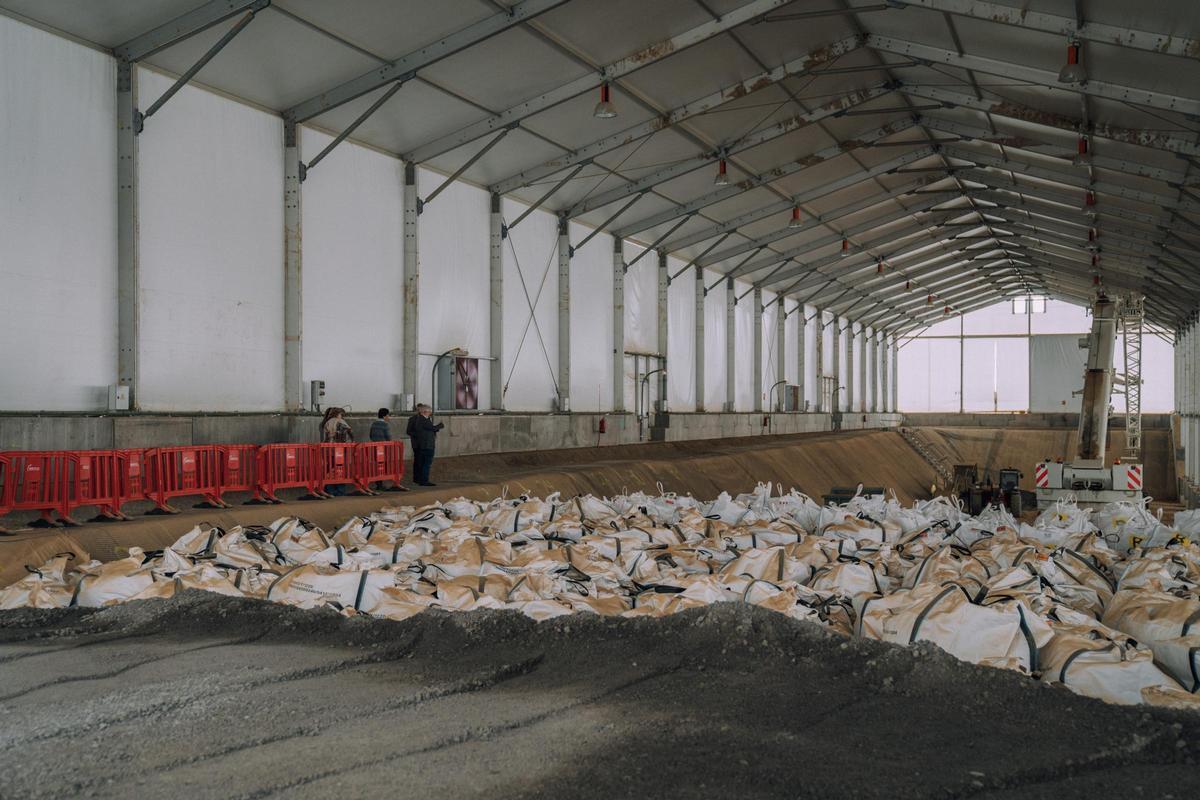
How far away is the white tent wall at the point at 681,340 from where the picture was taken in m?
30.3

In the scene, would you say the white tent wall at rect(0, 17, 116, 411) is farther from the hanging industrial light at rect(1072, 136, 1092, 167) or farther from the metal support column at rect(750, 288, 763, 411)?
the metal support column at rect(750, 288, 763, 411)

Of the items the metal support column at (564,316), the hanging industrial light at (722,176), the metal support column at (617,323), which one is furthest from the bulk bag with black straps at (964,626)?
the metal support column at (617,323)

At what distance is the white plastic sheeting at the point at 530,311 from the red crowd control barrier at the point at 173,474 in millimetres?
6888

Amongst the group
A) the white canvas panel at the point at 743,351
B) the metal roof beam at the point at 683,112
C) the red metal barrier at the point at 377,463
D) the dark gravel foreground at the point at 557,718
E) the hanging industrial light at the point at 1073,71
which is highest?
the metal roof beam at the point at 683,112

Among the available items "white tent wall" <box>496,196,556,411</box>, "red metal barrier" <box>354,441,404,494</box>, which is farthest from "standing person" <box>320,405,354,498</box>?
"white tent wall" <box>496,196,556,411</box>

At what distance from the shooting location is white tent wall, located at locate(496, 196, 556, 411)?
22.1 m

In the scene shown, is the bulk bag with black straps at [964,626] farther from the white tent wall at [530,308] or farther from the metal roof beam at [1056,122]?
the white tent wall at [530,308]

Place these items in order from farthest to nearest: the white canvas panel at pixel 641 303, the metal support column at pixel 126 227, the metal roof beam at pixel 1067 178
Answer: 1. the white canvas panel at pixel 641 303
2. the metal roof beam at pixel 1067 178
3. the metal support column at pixel 126 227

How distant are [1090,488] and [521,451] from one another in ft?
42.7

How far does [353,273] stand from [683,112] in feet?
Answer: 24.9

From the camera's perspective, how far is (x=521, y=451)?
21.8 m

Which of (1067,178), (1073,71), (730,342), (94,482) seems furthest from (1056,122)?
(94,482)

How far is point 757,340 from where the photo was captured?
3741cm

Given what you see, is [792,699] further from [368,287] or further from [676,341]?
[676,341]
